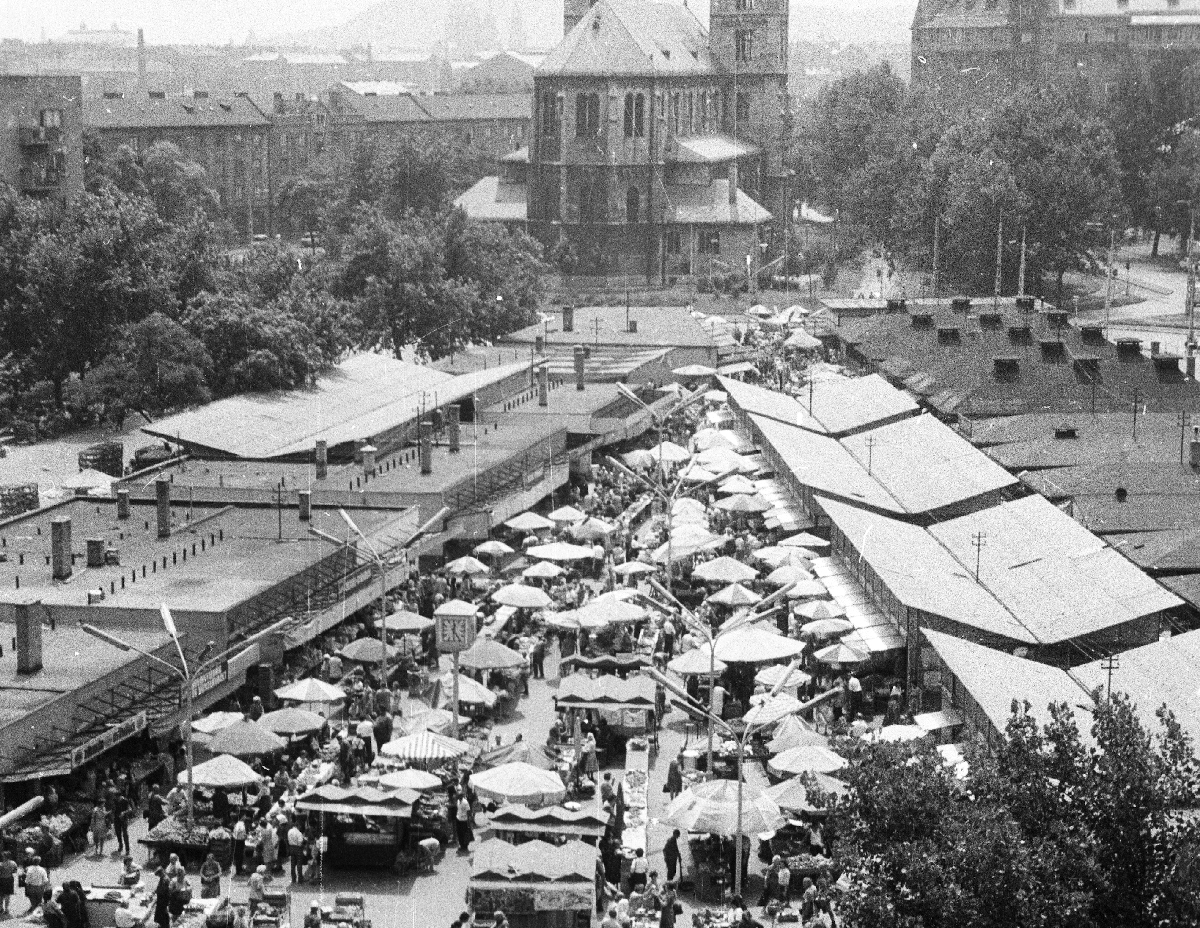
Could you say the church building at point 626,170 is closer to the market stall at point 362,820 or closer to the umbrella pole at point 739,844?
the market stall at point 362,820

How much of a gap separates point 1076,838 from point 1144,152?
128741mm

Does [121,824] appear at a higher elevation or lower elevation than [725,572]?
lower

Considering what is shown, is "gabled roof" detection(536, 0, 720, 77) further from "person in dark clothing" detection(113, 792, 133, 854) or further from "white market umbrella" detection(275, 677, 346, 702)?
"person in dark clothing" detection(113, 792, 133, 854)

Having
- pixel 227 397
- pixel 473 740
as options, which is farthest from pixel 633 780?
pixel 227 397

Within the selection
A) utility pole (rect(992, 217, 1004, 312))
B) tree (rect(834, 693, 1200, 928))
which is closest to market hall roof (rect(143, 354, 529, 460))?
utility pole (rect(992, 217, 1004, 312))

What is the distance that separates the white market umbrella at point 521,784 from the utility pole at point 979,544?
558 inches

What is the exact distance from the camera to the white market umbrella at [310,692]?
1909 inches

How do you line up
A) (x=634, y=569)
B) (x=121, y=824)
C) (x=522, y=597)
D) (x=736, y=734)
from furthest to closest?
(x=634, y=569)
(x=522, y=597)
(x=736, y=734)
(x=121, y=824)

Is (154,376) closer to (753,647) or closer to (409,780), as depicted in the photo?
(753,647)

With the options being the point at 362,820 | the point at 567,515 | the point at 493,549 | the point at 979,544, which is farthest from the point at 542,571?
the point at 362,820

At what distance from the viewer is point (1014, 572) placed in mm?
54281

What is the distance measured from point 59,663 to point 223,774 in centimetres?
633

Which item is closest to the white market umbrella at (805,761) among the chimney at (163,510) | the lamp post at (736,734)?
the lamp post at (736,734)

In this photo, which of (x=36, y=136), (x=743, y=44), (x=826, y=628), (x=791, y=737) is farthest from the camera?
(x=743, y=44)
